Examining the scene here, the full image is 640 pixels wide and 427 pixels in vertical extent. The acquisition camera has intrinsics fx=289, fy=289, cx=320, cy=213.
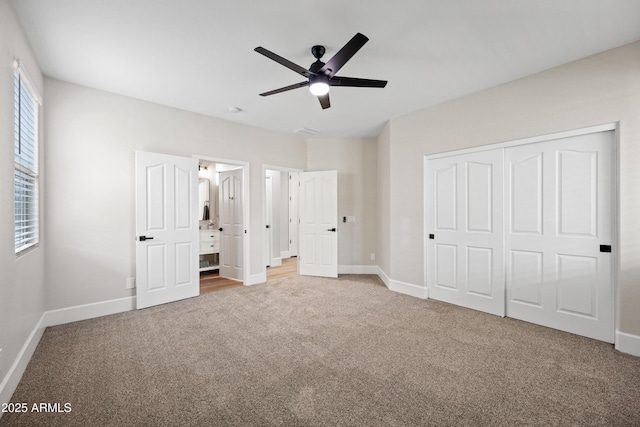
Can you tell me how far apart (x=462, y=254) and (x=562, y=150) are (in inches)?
64.2

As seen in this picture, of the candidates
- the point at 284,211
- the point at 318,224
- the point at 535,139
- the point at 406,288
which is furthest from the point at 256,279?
the point at 535,139

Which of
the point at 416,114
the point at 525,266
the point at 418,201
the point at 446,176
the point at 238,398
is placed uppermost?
the point at 416,114

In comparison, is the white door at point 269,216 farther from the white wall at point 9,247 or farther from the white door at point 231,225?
the white wall at point 9,247

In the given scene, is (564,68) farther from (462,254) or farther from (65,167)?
(65,167)

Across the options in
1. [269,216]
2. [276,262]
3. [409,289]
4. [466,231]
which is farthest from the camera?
[269,216]

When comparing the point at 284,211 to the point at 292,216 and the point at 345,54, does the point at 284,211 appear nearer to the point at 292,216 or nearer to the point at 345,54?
the point at 292,216

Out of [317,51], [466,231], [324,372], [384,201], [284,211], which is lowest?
[324,372]

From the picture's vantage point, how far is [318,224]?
18.9 ft

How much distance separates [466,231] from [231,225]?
157 inches

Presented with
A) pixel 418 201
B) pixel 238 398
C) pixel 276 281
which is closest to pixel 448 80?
pixel 418 201

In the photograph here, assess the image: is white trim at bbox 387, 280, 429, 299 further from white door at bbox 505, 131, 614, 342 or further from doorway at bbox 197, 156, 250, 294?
doorway at bbox 197, 156, 250, 294

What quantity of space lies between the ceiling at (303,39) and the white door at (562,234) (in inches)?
39.2

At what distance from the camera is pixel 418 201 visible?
4383 mm

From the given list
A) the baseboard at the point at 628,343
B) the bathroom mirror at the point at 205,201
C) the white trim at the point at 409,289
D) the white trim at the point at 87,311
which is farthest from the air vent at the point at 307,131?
the baseboard at the point at 628,343
